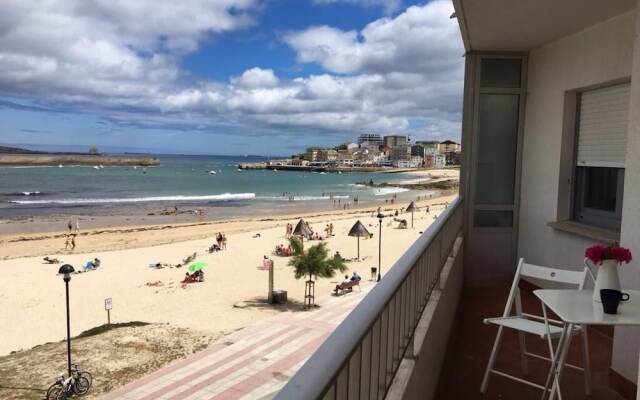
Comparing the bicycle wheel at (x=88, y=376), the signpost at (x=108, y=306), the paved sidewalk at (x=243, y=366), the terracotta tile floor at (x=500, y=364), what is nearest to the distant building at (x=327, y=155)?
the signpost at (x=108, y=306)

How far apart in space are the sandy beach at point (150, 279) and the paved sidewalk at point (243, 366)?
1.58 m

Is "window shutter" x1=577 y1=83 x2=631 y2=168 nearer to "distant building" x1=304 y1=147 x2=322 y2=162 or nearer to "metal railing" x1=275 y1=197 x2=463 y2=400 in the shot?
"metal railing" x1=275 y1=197 x2=463 y2=400

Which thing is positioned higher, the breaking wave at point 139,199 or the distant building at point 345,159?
the distant building at point 345,159

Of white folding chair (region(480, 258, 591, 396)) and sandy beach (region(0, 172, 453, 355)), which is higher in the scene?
white folding chair (region(480, 258, 591, 396))

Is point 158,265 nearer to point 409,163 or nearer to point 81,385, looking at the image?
point 81,385

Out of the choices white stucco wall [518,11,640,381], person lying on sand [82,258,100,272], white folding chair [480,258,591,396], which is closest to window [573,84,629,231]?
white stucco wall [518,11,640,381]

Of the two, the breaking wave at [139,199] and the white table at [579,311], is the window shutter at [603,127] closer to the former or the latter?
the white table at [579,311]

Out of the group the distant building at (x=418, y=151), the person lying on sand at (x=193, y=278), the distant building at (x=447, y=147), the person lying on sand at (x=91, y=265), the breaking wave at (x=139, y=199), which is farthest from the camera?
the distant building at (x=447, y=147)

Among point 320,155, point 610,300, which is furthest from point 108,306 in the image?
point 320,155

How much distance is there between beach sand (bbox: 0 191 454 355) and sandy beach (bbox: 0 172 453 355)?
0.11ft

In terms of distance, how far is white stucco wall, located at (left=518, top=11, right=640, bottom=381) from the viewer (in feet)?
13.3

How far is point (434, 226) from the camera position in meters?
3.09

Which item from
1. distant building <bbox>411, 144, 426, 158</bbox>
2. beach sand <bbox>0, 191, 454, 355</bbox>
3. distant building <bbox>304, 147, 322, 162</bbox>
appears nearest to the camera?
beach sand <bbox>0, 191, 454, 355</bbox>

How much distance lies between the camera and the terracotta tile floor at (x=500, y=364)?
3125 mm
